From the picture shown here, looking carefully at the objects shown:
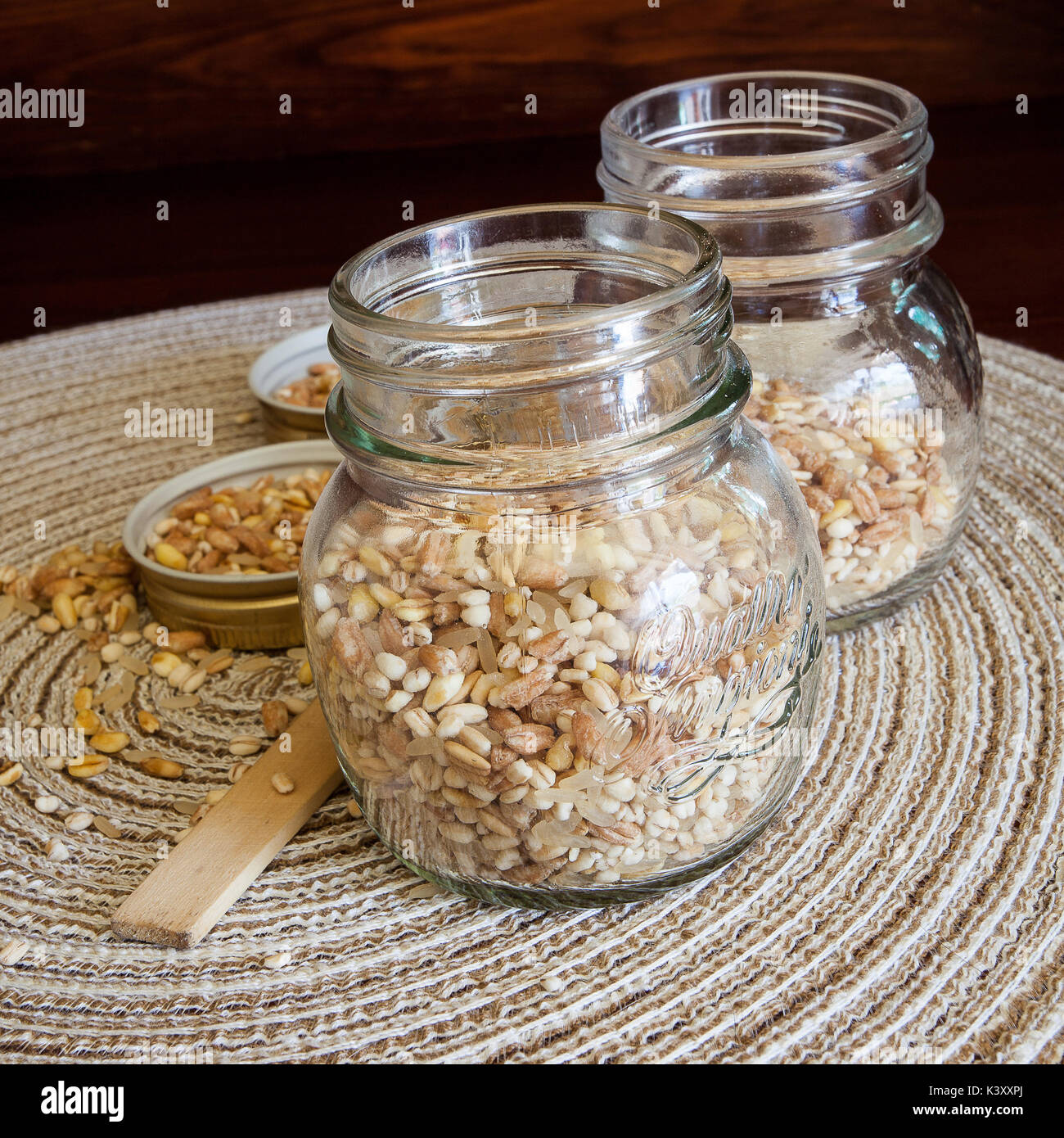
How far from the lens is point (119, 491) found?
1206 mm

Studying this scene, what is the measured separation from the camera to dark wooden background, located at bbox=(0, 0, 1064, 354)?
7.32ft

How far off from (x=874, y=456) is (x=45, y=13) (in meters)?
2.01

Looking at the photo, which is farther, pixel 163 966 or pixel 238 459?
pixel 238 459

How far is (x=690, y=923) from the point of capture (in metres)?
0.71

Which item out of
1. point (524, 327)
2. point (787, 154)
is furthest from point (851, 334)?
point (524, 327)

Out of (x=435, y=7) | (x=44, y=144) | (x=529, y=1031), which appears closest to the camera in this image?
(x=529, y=1031)

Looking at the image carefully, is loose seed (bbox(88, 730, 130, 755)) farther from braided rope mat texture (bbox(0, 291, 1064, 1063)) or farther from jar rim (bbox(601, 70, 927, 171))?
jar rim (bbox(601, 70, 927, 171))

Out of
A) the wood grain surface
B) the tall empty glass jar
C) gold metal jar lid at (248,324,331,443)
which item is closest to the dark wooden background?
the wood grain surface

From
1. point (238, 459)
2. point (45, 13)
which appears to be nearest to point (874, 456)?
point (238, 459)

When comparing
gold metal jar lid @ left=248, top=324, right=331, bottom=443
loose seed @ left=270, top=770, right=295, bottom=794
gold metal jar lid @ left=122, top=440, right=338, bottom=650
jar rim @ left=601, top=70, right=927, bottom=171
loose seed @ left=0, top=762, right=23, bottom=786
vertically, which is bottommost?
loose seed @ left=0, top=762, right=23, bottom=786

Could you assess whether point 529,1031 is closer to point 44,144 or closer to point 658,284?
point 658,284

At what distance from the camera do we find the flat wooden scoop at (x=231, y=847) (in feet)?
2.39

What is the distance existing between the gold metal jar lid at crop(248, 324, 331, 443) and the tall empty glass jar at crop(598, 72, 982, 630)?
0.41 meters

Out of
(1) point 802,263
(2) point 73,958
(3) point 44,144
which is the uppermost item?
(1) point 802,263
